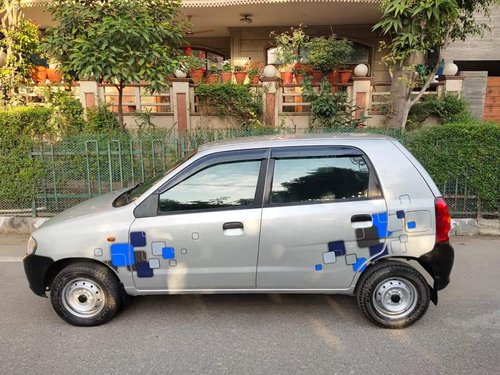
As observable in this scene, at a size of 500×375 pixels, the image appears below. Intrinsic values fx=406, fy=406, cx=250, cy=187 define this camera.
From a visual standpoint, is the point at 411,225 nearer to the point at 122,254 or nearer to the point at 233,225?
the point at 233,225

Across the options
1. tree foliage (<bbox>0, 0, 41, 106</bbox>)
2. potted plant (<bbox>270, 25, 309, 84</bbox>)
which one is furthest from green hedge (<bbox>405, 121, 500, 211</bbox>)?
tree foliage (<bbox>0, 0, 41, 106</bbox>)

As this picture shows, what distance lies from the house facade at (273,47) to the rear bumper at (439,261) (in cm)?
557

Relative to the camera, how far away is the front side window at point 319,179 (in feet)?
11.2

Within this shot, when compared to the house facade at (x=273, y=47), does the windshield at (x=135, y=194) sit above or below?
below

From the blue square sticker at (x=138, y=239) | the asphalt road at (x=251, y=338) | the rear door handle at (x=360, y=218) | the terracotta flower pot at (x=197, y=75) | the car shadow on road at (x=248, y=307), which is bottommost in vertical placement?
the asphalt road at (x=251, y=338)

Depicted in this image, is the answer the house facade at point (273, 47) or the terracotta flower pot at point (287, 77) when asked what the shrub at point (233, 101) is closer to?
the house facade at point (273, 47)

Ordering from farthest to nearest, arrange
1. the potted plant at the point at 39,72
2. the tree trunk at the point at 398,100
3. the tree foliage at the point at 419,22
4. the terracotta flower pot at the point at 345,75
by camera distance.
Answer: the terracotta flower pot at the point at 345,75
the potted plant at the point at 39,72
the tree trunk at the point at 398,100
the tree foliage at the point at 419,22

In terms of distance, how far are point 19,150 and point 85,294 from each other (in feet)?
12.4

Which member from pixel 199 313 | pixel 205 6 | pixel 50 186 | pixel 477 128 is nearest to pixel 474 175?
pixel 477 128

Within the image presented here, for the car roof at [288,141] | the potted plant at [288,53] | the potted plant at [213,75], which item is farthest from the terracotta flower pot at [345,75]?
the car roof at [288,141]

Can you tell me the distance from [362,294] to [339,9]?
870 cm

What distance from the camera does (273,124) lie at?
8961 millimetres

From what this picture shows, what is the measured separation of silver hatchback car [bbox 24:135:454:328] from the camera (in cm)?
334

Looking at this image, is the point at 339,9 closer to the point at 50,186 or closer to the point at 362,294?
the point at 50,186
